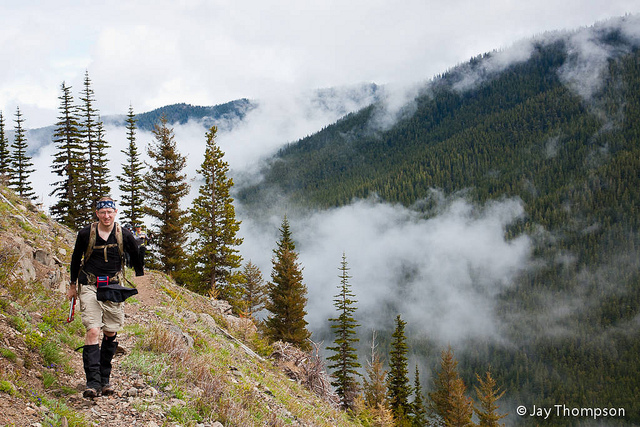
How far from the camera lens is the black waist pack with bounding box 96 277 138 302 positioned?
5305 millimetres

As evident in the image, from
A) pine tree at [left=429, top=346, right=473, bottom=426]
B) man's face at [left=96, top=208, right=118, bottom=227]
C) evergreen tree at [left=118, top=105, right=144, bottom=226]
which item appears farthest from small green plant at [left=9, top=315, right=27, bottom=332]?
pine tree at [left=429, top=346, right=473, bottom=426]

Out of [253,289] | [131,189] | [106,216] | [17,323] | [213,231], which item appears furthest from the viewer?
[253,289]

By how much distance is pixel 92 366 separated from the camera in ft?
16.9

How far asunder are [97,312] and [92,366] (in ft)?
2.34

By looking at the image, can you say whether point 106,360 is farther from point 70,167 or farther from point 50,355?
point 70,167

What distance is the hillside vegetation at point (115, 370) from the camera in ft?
15.9

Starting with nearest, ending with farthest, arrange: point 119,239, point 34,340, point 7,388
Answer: point 7,388 < point 119,239 < point 34,340

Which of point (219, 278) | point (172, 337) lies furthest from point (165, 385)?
point (219, 278)

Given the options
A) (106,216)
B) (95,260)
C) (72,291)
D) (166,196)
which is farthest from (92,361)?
(166,196)

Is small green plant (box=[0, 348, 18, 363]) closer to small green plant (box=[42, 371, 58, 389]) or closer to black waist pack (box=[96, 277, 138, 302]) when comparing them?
small green plant (box=[42, 371, 58, 389])

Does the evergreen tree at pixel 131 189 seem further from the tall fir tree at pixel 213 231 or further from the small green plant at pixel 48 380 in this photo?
the small green plant at pixel 48 380

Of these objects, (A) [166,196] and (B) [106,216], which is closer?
(B) [106,216]

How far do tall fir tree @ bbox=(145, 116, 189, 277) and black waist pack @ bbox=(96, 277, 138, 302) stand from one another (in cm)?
2595

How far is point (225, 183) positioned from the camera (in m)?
30.3
